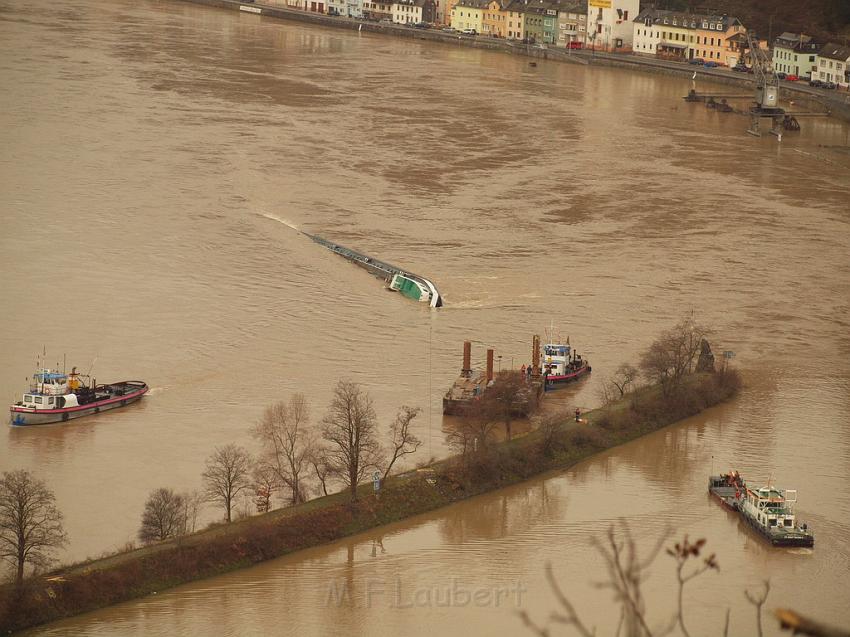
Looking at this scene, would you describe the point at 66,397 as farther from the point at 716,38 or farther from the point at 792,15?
the point at 792,15

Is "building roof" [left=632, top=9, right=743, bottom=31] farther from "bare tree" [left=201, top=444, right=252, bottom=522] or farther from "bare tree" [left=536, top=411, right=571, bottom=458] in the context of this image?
"bare tree" [left=201, top=444, right=252, bottom=522]

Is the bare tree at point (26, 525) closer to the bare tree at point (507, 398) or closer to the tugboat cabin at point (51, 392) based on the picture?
the tugboat cabin at point (51, 392)

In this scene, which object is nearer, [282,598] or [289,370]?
[282,598]

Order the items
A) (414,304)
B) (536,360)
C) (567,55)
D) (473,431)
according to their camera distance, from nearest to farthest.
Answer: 1. (473,431)
2. (536,360)
3. (414,304)
4. (567,55)

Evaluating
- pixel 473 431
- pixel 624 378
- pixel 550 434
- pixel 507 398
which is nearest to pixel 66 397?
pixel 473 431

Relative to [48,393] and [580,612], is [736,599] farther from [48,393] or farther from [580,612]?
[48,393]

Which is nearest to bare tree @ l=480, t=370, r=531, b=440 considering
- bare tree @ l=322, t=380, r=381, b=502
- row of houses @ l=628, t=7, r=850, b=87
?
bare tree @ l=322, t=380, r=381, b=502

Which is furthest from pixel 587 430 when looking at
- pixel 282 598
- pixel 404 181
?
pixel 404 181

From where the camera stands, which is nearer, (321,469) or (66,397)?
(321,469)
